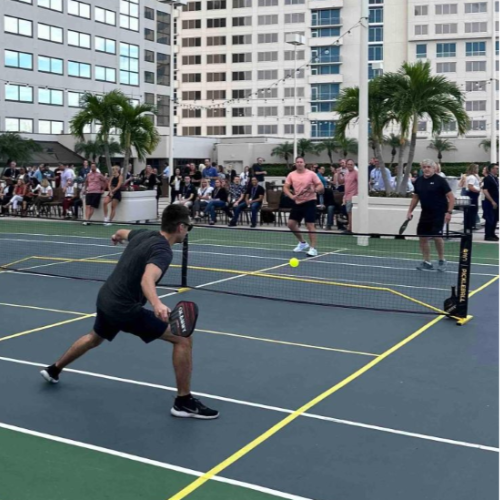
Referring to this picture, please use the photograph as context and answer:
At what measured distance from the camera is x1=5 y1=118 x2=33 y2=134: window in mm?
62906

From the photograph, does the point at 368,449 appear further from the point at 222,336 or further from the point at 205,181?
the point at 205,181

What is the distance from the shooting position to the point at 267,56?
327 ft

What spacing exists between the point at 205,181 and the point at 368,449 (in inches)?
761

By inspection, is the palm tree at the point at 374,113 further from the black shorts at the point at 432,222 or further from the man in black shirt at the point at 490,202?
the black shorts at the point at 432,222

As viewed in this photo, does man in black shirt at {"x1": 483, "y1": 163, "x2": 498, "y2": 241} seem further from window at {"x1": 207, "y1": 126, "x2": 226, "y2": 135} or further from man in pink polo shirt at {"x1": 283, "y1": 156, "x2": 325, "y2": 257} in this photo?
window at {"x1": 207, "y1": 126, "x2": 226, "y2": 135}

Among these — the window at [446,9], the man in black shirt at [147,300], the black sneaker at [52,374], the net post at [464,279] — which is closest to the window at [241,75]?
the window at [446,9]

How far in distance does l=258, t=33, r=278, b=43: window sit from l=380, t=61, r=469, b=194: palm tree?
3123 inches

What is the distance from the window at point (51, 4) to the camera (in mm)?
65062

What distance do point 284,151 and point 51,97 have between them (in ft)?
70.2

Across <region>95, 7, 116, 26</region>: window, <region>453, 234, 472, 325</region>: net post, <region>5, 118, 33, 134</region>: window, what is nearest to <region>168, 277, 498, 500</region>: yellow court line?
<region>453, 234, 472, 325</region>: net post

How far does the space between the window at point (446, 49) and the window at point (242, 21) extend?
75.1 ft

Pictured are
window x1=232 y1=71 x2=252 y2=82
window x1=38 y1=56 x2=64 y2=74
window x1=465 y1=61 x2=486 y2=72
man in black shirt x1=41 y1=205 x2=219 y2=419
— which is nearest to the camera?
man in black shirt x1=41 y1=205 x2=219 y2=419

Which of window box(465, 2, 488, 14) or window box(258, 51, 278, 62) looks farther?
window box(258, 51, 278, 62)

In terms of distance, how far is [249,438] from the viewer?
591 centimetres
